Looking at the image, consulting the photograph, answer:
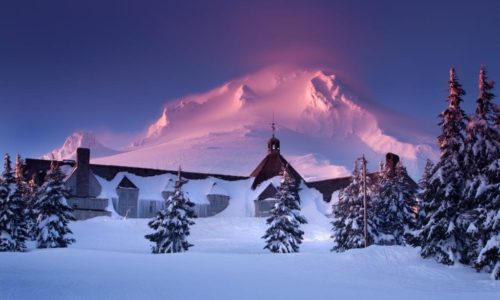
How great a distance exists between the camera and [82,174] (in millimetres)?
73688

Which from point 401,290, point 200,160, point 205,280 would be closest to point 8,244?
point 205,280

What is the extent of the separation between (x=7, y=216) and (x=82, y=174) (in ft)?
107

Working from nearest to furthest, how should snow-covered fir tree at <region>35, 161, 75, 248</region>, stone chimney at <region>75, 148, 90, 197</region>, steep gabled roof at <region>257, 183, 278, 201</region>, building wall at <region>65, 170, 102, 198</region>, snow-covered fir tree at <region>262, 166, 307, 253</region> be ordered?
snow-covered fir tree at <region>35, 161, 75, 248</region> < snow-covered fir tree at <region>262, 166, 307, 253</region> < building wall at <region>65, 170, 102, 198</region> < stone chimney at <region>75, 148, 90, 197</region> < steep gabled roof at <region>257, 183, 278, 201</region>

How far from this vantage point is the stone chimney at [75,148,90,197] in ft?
239

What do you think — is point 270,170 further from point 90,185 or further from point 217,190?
point 90,185

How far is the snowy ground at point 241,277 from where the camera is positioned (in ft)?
61.7

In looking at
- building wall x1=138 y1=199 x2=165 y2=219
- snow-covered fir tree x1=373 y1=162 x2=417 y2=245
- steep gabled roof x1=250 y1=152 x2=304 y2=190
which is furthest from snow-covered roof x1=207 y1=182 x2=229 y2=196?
snow-covered fir tree x1=373 y1=162 x2=417 y2=245

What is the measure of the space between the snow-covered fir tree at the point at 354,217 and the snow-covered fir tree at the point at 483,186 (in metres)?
15.1

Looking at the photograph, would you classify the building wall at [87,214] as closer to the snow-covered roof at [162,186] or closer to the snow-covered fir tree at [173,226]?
the snow-covered roof at [162,186]

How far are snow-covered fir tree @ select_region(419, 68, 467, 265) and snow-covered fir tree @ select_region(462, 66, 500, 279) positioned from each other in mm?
624

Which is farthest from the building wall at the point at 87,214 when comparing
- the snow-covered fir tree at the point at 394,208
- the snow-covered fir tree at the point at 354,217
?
the snow-covered fir tree at the point at 394,208

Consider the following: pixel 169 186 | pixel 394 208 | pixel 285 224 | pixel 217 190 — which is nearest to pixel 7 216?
pixel 285 224

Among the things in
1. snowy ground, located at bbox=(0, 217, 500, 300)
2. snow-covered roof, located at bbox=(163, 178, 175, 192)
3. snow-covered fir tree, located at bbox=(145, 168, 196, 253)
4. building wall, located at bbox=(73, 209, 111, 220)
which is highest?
snow-covered roof, located at bbox=(163, 178, 175, 192)

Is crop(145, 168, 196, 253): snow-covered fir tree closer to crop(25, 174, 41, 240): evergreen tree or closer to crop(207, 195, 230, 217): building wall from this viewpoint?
crop(25, 174, 41, 240): evergreen tree
